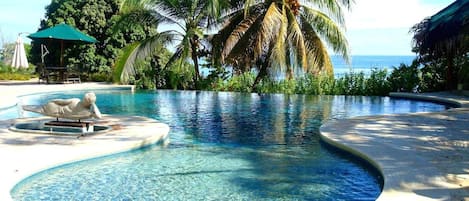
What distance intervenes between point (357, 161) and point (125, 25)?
1337 cm

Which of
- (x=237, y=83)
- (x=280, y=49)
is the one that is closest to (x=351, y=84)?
(x=280, y=49)

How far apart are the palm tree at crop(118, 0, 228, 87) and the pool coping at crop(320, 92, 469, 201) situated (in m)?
8.95

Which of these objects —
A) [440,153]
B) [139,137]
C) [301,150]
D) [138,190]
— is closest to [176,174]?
[138,190]

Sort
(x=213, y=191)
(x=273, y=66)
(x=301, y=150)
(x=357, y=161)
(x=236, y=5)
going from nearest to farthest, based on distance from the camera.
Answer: (x=213, y=191) → (x=357, y=161) → (x=301, y=150) → (x=273, y=66) → (x=236, y=5)

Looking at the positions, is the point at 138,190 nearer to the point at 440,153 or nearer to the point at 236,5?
the point at 440,153

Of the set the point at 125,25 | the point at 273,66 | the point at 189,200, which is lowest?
the point at 189,200

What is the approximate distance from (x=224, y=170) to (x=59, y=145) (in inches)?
100

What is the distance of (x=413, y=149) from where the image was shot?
622 centimetres

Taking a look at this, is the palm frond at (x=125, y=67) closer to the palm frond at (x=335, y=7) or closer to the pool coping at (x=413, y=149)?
the palm frond at (x=335, y=7)

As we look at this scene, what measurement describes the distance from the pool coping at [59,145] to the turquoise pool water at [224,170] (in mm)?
119

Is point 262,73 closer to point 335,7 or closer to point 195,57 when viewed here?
point 195,57

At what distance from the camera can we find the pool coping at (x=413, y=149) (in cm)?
445

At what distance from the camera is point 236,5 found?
16688 millimetres

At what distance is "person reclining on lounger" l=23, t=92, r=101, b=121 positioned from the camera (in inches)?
292
